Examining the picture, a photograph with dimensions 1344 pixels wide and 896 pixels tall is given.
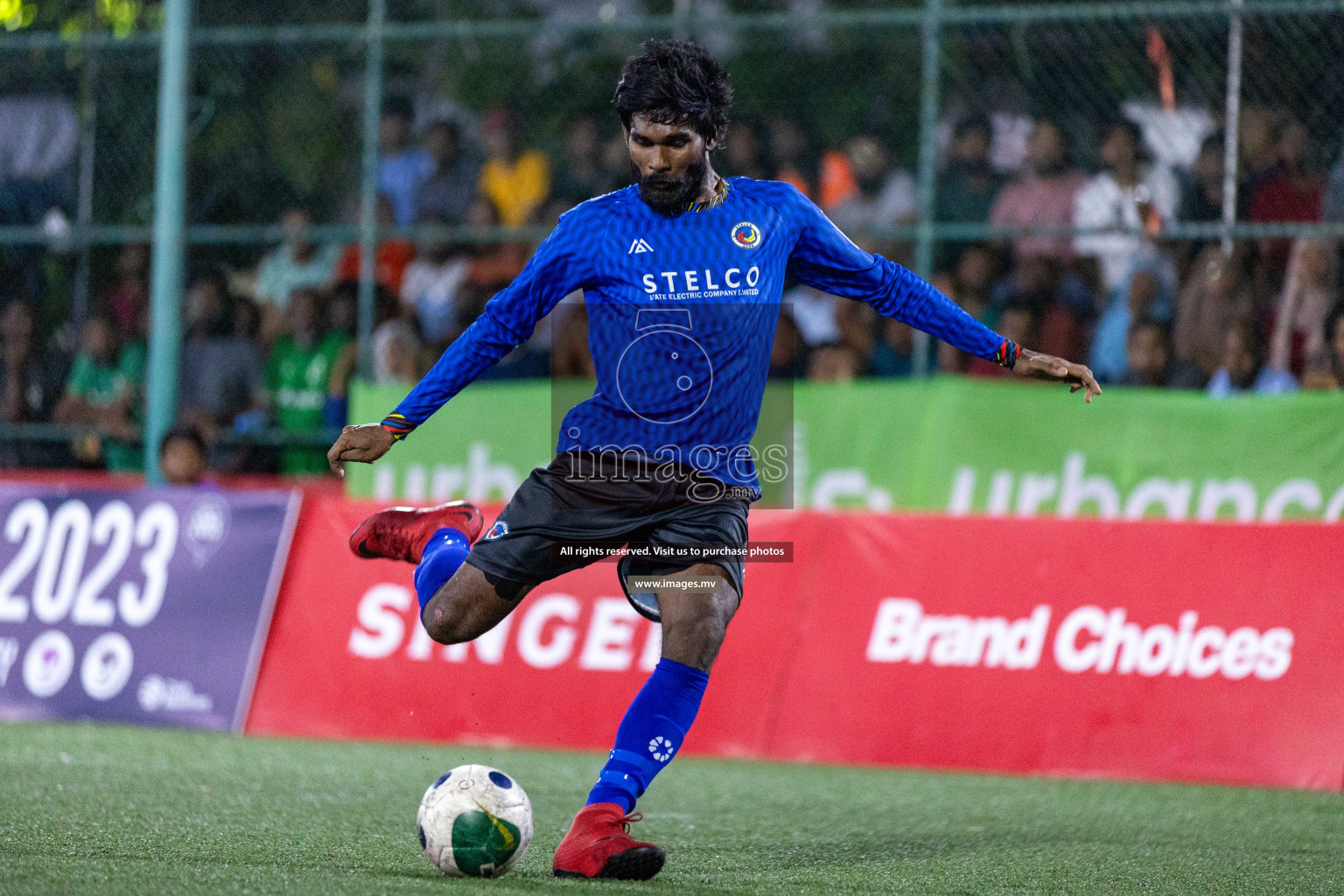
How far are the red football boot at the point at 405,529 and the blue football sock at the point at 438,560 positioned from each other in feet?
0.14

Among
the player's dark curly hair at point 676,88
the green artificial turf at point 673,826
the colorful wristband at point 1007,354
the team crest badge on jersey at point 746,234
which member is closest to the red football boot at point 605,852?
the green artificial turf at point 673,826

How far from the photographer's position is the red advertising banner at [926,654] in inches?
295

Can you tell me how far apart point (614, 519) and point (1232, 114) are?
20.0ft

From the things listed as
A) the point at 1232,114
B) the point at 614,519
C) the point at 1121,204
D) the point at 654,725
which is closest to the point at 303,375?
the point at 1121,204

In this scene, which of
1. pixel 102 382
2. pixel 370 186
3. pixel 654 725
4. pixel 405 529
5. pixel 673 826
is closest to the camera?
pixel 654 725

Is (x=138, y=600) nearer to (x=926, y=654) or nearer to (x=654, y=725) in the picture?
(x=926, y=654)

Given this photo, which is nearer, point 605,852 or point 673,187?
point 605,852

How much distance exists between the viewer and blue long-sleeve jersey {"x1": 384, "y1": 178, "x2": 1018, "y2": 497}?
506 cm

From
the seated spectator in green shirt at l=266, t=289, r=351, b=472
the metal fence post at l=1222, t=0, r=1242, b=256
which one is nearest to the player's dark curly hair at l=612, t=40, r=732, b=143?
the metal fence post at l=1222, t=0, r=1242, b=256

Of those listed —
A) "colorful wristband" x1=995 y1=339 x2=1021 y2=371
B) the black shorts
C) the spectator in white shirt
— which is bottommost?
the black shorts

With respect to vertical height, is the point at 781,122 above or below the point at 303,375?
above

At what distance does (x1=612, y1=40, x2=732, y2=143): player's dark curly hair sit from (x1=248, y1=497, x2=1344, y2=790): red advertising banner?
3511 mm

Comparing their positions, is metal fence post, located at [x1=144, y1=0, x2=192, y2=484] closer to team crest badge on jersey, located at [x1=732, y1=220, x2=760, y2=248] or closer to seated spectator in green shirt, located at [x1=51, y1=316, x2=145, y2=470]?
seated spectator in green shirt, located at [x1=51, y1=316, x2=145, y2=470]

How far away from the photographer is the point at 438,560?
5.57 meters
